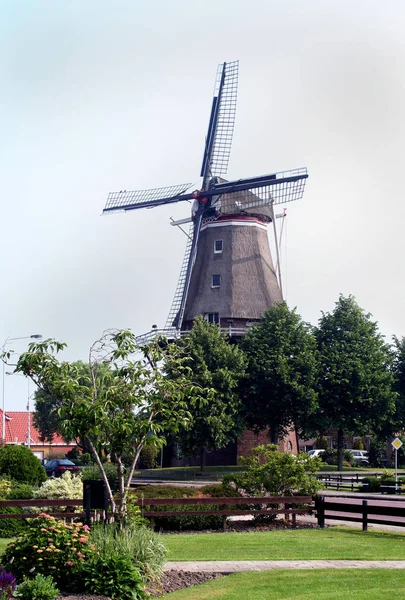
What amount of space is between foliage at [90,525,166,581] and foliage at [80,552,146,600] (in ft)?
2.23

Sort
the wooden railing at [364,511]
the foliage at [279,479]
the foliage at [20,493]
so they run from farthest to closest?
the foliage at [279,479], the foliage at [20,493], the wooden railing at [364,511]

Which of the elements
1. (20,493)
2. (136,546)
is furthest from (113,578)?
(20,493)

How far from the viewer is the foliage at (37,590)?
45.7ft

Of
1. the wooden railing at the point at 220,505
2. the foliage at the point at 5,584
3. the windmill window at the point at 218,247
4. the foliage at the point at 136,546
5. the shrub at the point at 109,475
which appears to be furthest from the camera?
the windmill window at the point at 218,247

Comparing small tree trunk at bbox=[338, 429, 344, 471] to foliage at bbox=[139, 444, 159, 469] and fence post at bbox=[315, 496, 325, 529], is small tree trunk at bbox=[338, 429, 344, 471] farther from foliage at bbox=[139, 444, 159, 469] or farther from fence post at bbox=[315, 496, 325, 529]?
fence post at bbox=[315, 496, 325, 529]

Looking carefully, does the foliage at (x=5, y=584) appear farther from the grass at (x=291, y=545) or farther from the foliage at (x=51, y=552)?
the grass at (x=291, y=545)

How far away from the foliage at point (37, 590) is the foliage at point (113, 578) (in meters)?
0.75

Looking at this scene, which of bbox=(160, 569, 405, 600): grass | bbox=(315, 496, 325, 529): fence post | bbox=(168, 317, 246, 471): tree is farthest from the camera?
bbox=(168, 317, 246, 471): tree

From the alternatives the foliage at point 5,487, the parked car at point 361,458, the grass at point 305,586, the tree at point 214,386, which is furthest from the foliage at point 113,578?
the parked car at point 361,458

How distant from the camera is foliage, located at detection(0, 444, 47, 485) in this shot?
32819mm

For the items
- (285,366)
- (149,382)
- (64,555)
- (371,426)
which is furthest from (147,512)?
(371,426)

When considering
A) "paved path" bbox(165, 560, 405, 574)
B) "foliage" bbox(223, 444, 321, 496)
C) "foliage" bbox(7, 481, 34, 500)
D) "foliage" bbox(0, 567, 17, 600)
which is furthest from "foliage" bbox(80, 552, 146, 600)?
"foliage" bbox(223, 444, 321, 496)

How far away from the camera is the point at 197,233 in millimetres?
70062

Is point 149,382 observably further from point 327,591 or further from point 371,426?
point 371,426
